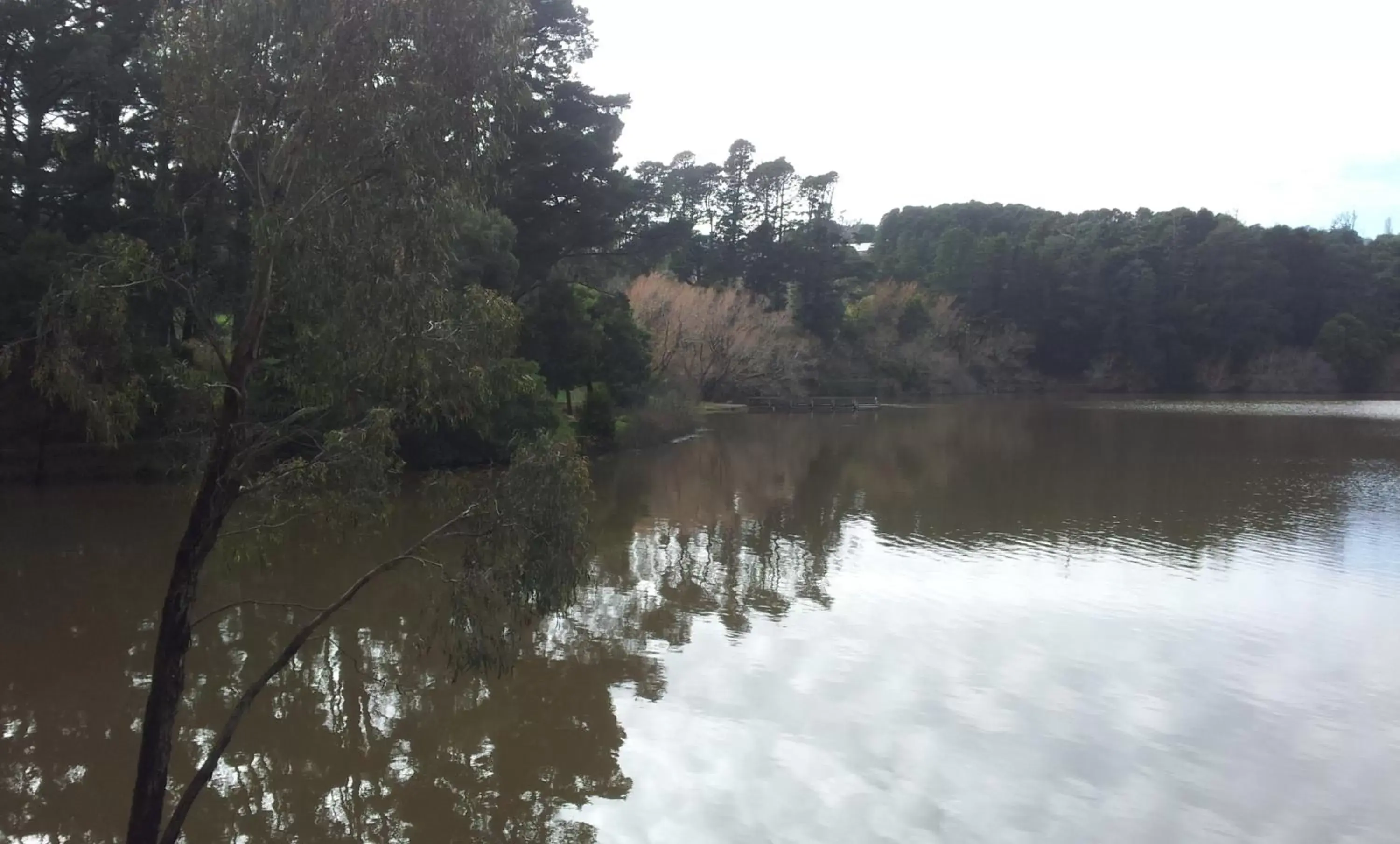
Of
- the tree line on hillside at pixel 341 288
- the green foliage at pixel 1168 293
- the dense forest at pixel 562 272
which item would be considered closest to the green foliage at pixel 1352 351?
the dense forest at pixel 562 272

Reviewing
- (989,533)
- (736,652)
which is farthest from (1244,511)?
(736,652)

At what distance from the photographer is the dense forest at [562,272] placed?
4863 mm

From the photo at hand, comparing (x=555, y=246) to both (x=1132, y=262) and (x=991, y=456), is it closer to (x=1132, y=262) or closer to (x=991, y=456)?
(x=991, y=456)

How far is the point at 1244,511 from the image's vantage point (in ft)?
59.0

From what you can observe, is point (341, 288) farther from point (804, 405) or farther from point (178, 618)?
point (804, 405)

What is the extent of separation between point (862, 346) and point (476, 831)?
4881cm

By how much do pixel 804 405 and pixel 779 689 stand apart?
37.3 metres

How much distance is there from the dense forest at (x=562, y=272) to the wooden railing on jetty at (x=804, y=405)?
1042 mm

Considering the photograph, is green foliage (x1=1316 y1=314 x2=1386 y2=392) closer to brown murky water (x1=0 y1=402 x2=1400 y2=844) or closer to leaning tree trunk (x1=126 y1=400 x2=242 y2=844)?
brown murky water (x1=0 y1=402 x2=1400 y2=844)

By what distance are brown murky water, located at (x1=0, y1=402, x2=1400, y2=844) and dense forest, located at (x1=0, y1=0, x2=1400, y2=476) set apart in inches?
73.3

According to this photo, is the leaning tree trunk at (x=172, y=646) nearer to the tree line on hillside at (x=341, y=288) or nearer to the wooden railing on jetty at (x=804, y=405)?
the tree line on hillside at (x=341, y=288)

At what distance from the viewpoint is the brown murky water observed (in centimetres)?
642

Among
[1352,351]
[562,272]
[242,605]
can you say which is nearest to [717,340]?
[562,272]

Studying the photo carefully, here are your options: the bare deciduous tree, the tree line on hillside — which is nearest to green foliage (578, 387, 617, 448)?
the tree line on hillside
